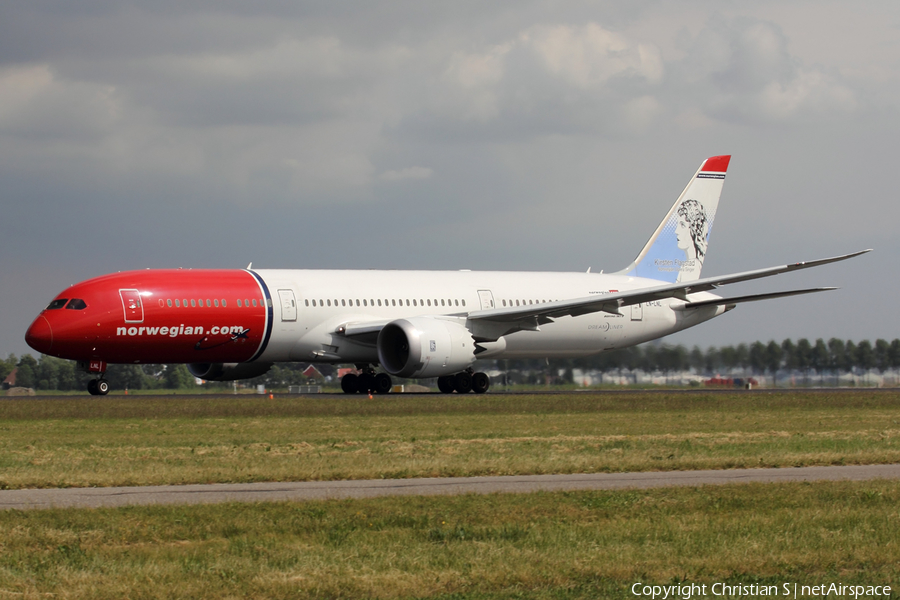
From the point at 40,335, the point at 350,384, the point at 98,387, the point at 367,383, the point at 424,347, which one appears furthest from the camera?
the point at 350,384

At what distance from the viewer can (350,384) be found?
124ft

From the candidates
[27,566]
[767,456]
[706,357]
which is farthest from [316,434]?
[706,357]

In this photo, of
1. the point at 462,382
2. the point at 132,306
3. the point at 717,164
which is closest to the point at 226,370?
the point at 132,306

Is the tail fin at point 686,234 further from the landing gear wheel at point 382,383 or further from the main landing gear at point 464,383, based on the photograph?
the landing gear wheel at point 382,383

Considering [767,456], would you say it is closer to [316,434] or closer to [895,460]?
[895,460]

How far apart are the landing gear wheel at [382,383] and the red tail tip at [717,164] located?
17625 mm

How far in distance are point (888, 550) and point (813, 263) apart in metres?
26.9

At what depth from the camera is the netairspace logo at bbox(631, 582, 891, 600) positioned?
786 cm

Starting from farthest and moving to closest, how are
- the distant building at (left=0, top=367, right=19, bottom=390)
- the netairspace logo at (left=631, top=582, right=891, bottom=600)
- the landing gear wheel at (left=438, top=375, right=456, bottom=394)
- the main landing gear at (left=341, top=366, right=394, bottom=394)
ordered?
the distant building at (left=0, top=367, right=19, bottom=390) < the main landing gear at (left=341, top=366, right=394, bottom=394) < the landing gear wheel at (left=438, top=375, right=456, bottom=394) < the netairspace logo at (left=631, top=582, right=891, bottom=600)

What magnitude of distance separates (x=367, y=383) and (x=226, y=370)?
15.5 ft

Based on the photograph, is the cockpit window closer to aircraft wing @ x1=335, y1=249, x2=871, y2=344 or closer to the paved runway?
aircraft wing @ x1=335, y1=249, x2=871, y2=344

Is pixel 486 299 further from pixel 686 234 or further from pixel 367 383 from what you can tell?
pixel 686 234

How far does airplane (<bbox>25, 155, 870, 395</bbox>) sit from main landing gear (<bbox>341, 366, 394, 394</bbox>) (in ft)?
0.16

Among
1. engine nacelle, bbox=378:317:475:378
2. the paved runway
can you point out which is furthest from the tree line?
the paved runway
